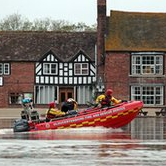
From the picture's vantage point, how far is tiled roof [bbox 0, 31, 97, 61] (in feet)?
242

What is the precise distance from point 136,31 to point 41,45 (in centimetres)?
1261

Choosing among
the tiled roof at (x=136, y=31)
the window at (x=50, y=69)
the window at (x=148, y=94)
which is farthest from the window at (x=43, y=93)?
the window at (x=148, y=94)

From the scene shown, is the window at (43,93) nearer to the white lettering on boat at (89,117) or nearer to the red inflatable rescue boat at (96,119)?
the red inflatable rescue boat at (96,119)

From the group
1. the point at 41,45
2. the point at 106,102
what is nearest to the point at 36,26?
the point at 41,45

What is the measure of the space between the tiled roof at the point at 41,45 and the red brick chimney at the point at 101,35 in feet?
11.2

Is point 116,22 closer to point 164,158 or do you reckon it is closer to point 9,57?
point 9,57

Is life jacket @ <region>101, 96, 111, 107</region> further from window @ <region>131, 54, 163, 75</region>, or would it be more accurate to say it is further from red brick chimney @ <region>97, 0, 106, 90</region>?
red brick chimney @ <region>97, 0, 106, 90</region>

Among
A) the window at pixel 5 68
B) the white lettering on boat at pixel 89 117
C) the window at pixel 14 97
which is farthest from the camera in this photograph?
the window at pixel 5 68

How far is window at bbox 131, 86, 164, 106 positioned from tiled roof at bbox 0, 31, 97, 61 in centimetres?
949

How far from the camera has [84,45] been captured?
7469 centimetres

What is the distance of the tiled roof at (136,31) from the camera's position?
2569 inches

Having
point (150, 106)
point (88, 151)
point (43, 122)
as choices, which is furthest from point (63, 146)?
point (150, 106)

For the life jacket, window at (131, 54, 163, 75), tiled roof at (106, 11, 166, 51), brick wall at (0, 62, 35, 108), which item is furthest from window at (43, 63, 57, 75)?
the life jacket

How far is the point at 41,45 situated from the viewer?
7550 cm
